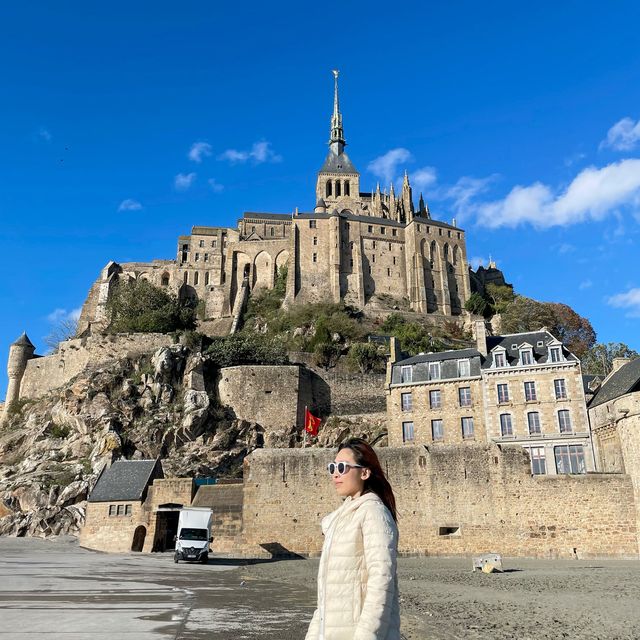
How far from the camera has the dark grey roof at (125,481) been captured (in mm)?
27281

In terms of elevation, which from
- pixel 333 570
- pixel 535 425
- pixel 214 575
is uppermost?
pixel 535 425

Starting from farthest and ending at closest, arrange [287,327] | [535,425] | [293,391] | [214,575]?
[287,327], [293,391], [535,425], [214,575]

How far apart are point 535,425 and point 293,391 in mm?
19545

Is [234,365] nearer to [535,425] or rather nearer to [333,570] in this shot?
[535,425]

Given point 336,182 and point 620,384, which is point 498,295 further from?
point 620,384

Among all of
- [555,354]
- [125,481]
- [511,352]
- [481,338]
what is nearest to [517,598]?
[125,481]

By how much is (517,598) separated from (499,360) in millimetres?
23327

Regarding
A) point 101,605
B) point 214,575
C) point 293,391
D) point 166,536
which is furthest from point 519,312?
point 101,605

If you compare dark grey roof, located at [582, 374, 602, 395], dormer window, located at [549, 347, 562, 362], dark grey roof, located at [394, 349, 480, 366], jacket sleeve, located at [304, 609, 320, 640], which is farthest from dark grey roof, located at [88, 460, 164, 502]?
jacket sleeve, located at [304, 609, 320, 640]

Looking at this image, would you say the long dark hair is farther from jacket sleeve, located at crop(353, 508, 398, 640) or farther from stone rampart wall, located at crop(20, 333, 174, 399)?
stone rampart wall, located at crop(20, 333, 174, 399)

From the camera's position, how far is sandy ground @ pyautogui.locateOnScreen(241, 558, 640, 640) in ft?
A: 30.3

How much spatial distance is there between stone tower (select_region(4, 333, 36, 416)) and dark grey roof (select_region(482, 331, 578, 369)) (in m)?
44.4

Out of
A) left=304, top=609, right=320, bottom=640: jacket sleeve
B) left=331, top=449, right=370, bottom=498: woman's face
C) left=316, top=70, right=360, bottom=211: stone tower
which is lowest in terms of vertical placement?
left=304, top=609, right=320, bottom=640: jacket sleeve

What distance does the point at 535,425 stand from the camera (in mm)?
32469
